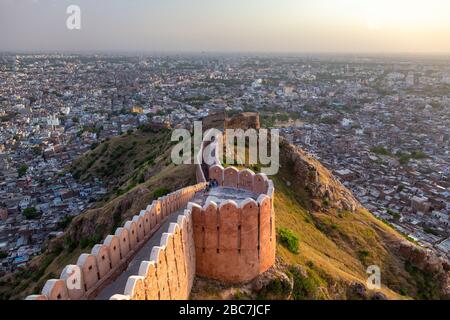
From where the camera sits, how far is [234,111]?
3873 inches

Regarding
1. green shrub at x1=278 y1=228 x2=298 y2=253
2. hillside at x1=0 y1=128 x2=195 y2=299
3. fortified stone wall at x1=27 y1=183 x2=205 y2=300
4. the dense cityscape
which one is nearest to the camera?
fortified stone wall at x1=27 y1=183 x2=205 y2=300

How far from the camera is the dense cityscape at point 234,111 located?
1849 inches

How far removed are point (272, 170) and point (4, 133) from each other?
72555 millimetres

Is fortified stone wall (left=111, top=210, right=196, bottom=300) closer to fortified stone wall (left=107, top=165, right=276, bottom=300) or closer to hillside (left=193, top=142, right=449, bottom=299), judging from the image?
fortified stone wall (left=107, top=165, right=276, bottom=300)

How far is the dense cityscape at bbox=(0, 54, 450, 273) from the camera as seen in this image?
4697 centimetres

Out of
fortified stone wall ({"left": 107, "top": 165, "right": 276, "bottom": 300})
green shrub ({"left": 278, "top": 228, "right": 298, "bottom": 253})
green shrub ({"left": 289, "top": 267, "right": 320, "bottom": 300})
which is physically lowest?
green shrub ({"left": 289, "top": 267, "right": 320, "bottom": 300})

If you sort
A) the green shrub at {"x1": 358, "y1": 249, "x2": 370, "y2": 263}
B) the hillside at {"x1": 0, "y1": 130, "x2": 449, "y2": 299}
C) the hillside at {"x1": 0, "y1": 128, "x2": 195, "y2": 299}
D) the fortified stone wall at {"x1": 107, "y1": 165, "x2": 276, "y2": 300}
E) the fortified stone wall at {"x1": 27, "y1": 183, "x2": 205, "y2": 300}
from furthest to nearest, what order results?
the green shrub at {"x1": 358, "y1": 249, "x2": 370, "y2": 263}
the hillside at {"x1": 0, "y1": 128, "x2": 195, "y2": 299}
the hillside at {"x1": 0, "y1": 130, "x2": 449, "y2": 299}
the fortified stone wall at {"x1": 107, "y1": 165, "x2": 276, "y2": 300}
the fortified stone wall at {"x1": 27, "y1": 183, "x2": 205, "y2": 300}

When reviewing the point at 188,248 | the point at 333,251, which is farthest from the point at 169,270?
the point at 333,251

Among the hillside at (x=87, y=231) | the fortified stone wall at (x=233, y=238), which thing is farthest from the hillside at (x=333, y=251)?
the hillside at (x=87, y=231)

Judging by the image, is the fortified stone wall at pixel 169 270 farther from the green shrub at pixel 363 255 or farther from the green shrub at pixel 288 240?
the green shrub at pixel 363 255

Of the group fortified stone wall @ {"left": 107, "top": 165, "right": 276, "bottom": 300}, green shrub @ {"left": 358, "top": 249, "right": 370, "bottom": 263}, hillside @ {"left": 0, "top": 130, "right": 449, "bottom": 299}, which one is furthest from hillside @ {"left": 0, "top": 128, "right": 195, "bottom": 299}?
green shrub @ {"left": 358, "top": 249, "right": 370, "bottom": 263}

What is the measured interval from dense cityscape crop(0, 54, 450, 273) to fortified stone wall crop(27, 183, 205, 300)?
25465 millimetres
